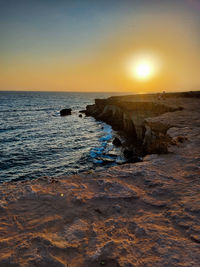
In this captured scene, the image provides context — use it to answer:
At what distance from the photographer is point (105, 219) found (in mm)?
3824

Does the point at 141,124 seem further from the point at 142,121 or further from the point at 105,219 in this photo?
the point at 105,219

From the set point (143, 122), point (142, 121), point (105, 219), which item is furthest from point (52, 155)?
point (105, 219)

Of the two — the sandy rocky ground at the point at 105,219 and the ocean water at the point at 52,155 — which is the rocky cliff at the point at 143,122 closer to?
the sandy rocky ground at the point at 105,219

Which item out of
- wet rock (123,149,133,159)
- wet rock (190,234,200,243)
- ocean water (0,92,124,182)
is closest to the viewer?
wet rock (190,234,200,243)

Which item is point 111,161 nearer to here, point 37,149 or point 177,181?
point 37,149

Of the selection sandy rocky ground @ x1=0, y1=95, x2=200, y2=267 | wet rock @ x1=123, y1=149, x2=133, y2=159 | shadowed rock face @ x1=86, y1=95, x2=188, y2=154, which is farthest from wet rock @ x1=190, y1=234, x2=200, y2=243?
wet rock @ x1=123, y1=149, x2=133, y2=159

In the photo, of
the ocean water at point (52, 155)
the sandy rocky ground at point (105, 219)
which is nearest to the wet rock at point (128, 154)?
the ocean water at point (52, 155)

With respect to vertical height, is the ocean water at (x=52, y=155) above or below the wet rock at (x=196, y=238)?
below

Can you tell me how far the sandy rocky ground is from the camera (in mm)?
2859

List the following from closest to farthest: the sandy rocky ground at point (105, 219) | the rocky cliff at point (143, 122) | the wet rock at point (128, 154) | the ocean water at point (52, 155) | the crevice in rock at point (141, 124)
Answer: the sandy rocky ground at point (105, 219) < the rocky cliff at point (143, 122) < the crevice in rock at point (141, 124) < the ocean water at point (52, 155) < the wet rock at point (128, 154)

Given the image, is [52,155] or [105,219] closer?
[105,219]

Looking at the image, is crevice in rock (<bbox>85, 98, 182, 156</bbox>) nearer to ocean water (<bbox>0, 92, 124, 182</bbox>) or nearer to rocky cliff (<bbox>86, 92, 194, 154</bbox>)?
rocky cliff (<bbox>86, 92, 194, 154</bbox>)

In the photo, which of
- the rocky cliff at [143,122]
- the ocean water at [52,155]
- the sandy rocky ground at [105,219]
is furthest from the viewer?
the ocean water at [52,155]

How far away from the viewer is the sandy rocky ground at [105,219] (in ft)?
9.38
